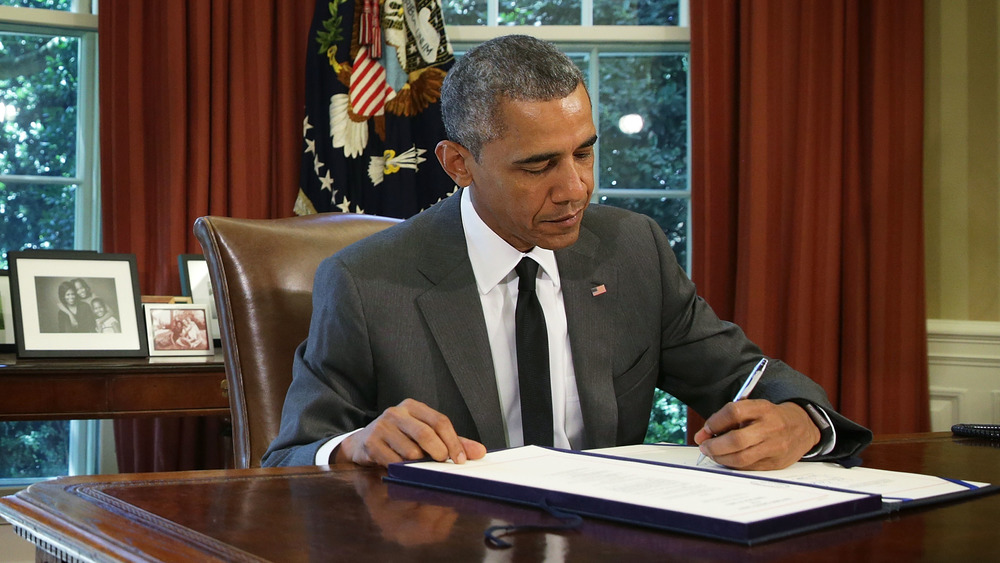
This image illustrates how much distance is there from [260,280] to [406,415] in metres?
0.75

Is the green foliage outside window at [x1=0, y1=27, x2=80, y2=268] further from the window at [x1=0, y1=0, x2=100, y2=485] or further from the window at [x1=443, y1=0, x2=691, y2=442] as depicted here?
the window at [x1=443, y1=0, x2=691, y2=442]

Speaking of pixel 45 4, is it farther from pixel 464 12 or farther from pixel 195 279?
pixel 464 12

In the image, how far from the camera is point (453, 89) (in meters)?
1.84

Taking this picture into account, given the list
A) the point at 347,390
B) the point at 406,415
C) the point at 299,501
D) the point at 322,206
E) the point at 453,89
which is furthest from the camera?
the point at 322,206

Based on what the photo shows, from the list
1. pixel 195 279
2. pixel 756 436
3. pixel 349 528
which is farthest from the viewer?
pixel 195 279

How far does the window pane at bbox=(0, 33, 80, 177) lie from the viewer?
12.6ft

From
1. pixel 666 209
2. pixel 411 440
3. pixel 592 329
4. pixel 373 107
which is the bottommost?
pixel 411 440

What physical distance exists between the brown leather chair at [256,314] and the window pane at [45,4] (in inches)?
94.6

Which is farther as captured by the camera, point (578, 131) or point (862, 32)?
point (862, 32)

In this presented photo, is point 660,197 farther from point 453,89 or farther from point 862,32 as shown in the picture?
point 453,89

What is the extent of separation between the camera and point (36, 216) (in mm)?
3844

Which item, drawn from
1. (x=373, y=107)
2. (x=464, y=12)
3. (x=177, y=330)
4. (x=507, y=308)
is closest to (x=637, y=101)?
(x=464, y=12)

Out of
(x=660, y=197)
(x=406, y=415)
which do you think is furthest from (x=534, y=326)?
(x=660, y=197)

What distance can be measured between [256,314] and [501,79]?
65 centimetres
